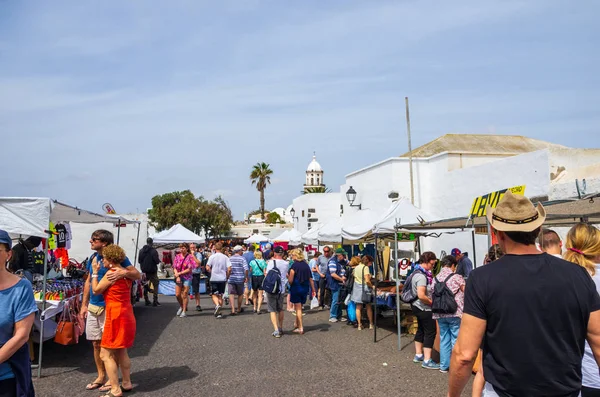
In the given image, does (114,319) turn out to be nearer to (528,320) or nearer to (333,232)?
(528,320)

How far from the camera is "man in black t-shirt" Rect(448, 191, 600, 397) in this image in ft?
8.16

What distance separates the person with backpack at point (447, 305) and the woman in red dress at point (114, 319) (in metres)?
4.04

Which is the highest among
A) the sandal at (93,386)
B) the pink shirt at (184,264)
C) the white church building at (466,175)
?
the white church building at (466,175)

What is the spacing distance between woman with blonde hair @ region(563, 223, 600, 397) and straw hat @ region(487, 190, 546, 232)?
33.6 inches

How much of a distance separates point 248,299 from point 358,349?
781cm

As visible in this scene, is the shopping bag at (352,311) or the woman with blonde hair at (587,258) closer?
the woman with blonde hair at (587,258)

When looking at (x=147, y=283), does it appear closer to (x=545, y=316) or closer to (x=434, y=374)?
(x=434, y=374)

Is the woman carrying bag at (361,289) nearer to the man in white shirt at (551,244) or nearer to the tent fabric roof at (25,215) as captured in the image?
the tent fabric roof at (25,215)

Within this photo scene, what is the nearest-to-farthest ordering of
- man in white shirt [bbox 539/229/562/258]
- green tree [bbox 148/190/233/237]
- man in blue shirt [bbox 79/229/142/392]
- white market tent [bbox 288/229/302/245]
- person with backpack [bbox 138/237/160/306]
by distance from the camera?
man in white shirt [bbox 539/229/562/258] → man in blue shirt [bbox 79/229/142/392] → person with backpack [bbox 138/237/160/306] → white market tent [bbox 288/229/302/245] → green tree [bbox 148/190/233/237]

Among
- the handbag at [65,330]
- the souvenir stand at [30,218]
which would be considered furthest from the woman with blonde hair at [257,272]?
the souvenir stand at [30,218]

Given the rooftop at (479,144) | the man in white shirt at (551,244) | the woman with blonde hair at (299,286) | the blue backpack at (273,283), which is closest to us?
the man in white shirt at (551,244)

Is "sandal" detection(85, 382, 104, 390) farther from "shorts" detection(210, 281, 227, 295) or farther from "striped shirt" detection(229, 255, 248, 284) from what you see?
"striped shirt" detection(229, 255, 248, 284)

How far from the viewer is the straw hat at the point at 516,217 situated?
2641mm

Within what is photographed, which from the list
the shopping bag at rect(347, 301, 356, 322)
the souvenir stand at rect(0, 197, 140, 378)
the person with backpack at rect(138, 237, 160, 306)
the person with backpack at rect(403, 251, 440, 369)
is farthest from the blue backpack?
the person with backpack at rect(138, 237, 160, 306)
